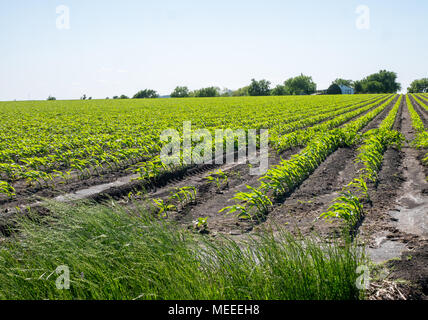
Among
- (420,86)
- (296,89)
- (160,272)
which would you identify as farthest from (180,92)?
(160,272)

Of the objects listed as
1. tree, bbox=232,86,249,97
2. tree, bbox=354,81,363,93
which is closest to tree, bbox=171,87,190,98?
tree, bbox=232,86,249,97

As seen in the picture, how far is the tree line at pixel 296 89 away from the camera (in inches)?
3954

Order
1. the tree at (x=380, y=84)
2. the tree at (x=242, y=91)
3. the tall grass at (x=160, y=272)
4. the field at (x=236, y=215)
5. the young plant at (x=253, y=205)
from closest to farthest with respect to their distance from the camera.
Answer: the tall grass at (x=160, y=272)
the field at (x=236, y=215)
the young plant at (x=253, y=205)
the tree at (x=380, y=84)
the tree at (x=242, y=91)

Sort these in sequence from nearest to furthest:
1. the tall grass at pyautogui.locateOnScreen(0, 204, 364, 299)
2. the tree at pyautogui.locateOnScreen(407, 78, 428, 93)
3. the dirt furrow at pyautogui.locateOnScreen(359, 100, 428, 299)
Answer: the tall grass at pyautogui.locateOnScreen(0, 204, 364, 299), the dirt furrow at pyautogui.locateOnScreen(359, 100, 428, 299), the tree at pyautogui.locateOnScreen(407, 78, 428, 93)

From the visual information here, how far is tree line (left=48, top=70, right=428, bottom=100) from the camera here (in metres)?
100

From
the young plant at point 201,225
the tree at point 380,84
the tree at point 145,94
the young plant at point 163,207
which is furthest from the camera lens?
the tree at point 380,84

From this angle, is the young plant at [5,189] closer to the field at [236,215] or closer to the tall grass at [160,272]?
the field at [236,215]

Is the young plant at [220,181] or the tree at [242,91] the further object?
the tree at [242,91]

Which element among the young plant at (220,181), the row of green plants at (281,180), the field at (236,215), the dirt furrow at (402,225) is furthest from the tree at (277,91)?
the young plant at (220,181)

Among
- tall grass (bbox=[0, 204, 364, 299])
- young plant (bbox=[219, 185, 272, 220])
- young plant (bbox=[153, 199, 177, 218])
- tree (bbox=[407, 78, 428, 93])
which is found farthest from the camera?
tree (bbox=[407, 78, 428, 93])

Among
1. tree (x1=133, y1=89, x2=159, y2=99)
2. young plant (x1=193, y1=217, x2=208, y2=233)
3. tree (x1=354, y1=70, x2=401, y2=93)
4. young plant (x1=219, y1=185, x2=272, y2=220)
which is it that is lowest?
young plant (x1=193, y1=217, x2=208, y2=233)

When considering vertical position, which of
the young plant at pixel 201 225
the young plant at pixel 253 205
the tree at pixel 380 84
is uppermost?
the tree at pixel 380 84

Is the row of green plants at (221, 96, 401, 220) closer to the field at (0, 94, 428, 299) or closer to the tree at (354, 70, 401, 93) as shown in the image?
the field at (0, 94, 428, 299)

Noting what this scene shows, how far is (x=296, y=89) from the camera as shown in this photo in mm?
117312
